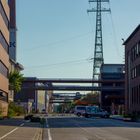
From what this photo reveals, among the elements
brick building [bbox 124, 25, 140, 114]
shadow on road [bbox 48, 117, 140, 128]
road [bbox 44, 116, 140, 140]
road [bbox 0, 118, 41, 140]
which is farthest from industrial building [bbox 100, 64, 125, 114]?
road [bbox 0, 118, 41, 140]

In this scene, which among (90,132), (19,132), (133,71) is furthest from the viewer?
(133,71)

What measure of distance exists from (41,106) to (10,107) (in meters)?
83.6

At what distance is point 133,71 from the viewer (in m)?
106

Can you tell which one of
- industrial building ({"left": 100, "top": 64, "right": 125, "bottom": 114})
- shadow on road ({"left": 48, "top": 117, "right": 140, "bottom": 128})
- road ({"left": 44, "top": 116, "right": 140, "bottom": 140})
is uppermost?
industrial building ({"left": 100, "top": 64, "right": 125, "bottom": 114})

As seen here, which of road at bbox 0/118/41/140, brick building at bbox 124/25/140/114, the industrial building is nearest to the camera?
road at bbox 0/118/41/140

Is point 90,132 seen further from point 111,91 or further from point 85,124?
point 111,91

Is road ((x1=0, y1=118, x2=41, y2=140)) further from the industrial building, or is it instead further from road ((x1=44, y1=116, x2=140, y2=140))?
the industrial building

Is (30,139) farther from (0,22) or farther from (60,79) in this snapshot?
(60,79)

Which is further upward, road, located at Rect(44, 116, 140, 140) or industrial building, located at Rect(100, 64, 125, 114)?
industrial building, located at Rect(100, 64, 125, 114)

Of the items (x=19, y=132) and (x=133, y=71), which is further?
(x=133, y=71)

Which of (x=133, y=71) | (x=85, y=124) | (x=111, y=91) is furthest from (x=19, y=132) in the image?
(x=111, y=91)

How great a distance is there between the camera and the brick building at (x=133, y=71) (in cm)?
10006

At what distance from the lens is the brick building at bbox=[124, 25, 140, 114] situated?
10006 cm

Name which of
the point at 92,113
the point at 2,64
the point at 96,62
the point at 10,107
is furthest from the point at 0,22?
the point at 96,62
